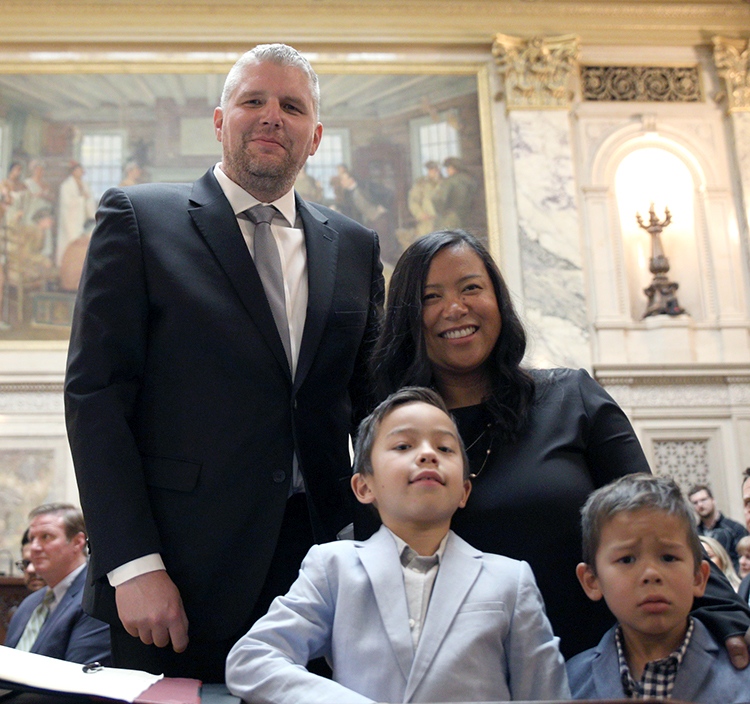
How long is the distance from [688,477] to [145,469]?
9.35 meters

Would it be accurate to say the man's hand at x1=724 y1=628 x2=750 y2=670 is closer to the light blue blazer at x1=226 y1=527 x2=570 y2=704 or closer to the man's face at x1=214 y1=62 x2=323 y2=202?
the light blue blazer at x1=226 y1=527 x2=570 y2=704

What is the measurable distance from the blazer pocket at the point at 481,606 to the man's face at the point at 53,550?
4448mm

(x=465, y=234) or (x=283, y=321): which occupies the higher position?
(x=465, y=234)

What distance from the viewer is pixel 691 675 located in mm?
2025

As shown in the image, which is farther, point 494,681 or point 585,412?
point 585,412

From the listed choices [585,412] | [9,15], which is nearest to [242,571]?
[585,412]

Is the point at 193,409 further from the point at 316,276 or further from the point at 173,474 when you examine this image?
the point at 316,276

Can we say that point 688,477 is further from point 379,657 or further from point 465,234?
point 379,657

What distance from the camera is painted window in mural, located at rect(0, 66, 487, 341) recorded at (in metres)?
11.2

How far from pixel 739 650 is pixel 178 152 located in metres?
10.3

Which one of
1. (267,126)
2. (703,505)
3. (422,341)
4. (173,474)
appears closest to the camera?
(173,474)

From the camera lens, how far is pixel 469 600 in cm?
198

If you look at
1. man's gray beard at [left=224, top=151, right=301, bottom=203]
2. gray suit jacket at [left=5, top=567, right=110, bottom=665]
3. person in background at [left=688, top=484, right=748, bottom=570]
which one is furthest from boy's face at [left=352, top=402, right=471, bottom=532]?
person in background at [left=688, top=484, right=748, bottom=570]

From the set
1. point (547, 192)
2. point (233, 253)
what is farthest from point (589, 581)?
point (547, 192)
